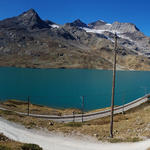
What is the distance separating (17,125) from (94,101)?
83311 mm

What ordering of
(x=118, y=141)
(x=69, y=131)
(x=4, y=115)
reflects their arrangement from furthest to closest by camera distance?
(x=4, y=115) < (x=69, y=131) < (x=118, y=141)

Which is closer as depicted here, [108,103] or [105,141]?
[105,141]

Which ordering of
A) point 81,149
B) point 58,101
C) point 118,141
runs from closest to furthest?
point 81,149
point 118,141
point 58,101

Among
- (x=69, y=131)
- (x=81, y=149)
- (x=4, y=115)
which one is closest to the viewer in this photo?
(x=81, y=149)

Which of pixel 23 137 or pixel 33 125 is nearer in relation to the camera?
pixel 23 137

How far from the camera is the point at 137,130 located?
78.8 ft

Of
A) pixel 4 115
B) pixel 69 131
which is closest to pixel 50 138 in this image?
pixel 69 131

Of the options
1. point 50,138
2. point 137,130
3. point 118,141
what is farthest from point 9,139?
point 137,130

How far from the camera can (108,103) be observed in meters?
101

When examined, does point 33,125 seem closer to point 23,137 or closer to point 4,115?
point 23,137

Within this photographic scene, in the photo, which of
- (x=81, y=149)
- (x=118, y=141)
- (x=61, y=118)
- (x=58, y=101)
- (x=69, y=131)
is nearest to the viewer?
(x=81, y=149)

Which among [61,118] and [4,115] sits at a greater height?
[4,115]

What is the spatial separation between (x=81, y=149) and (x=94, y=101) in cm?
8795

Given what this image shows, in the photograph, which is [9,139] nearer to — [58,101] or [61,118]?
[61,118]
